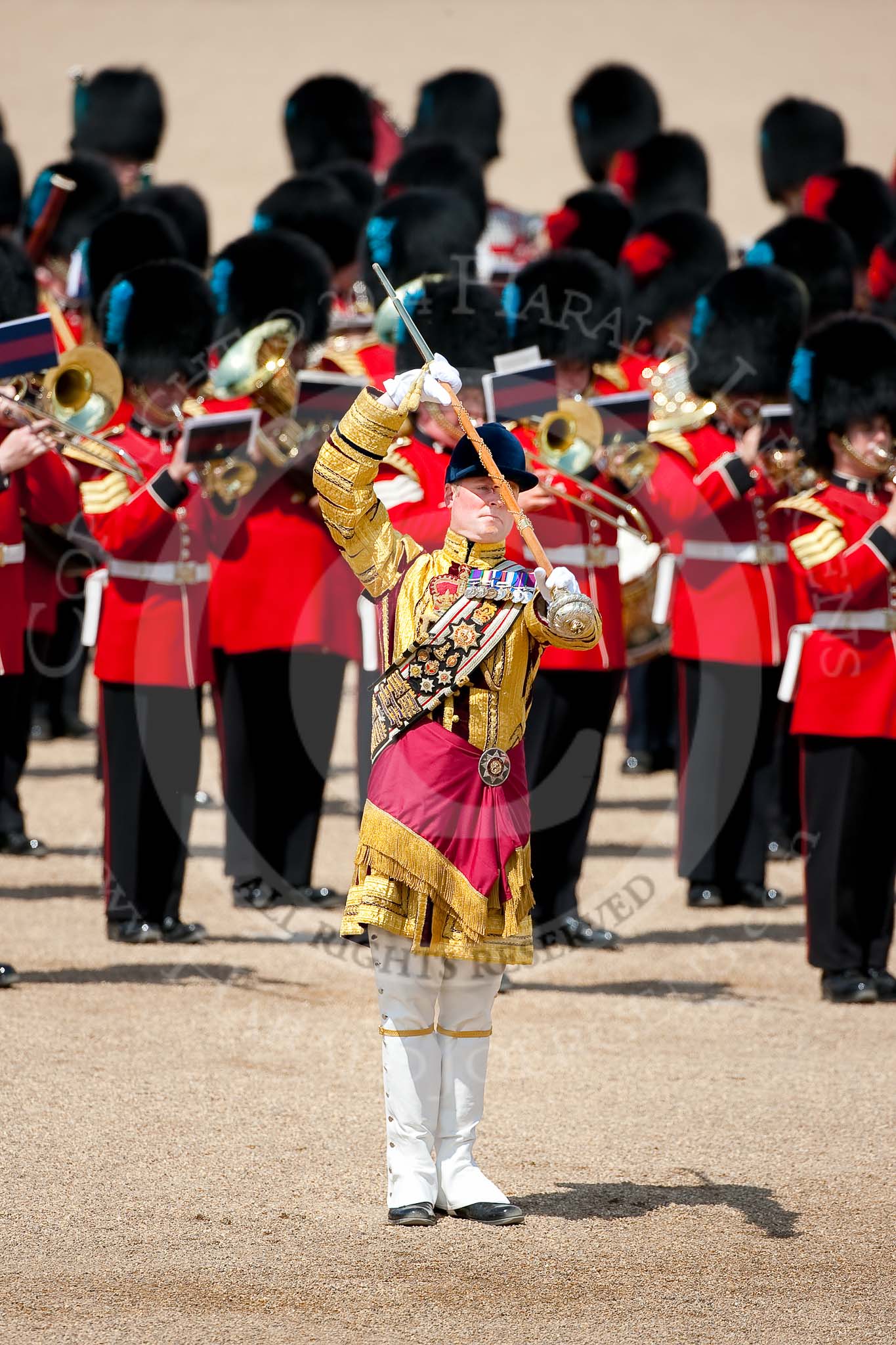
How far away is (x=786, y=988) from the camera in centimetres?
555

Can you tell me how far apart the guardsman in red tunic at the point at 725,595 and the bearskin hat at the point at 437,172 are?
10.7ft

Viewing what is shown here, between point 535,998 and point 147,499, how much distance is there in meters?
1.46

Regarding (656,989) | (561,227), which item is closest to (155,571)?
(656,989)

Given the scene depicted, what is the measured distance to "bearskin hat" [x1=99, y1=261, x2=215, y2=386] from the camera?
5973 millimetres

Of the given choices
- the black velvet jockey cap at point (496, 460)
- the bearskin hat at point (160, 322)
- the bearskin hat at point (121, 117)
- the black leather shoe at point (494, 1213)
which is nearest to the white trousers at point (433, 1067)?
the black leather shoe at point (494, 1213)

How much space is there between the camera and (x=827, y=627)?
209 inches

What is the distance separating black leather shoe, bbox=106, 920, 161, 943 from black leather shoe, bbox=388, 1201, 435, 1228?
2106mm

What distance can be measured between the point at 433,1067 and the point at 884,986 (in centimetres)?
192

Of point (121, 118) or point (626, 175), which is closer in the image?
point (626, 175)

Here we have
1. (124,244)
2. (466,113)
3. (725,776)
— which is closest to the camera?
(725,776)

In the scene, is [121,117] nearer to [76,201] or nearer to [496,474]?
[76,201]

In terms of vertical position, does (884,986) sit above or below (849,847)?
below

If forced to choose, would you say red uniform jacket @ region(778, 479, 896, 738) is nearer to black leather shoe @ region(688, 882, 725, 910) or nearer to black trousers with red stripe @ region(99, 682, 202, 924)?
black leather shoe @ region(688, 882, 725, 910)

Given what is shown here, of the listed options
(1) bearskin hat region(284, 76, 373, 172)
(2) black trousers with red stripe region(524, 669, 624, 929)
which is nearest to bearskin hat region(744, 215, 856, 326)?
(2) black trousers with red stripe region(524, 669, 624, 929)
